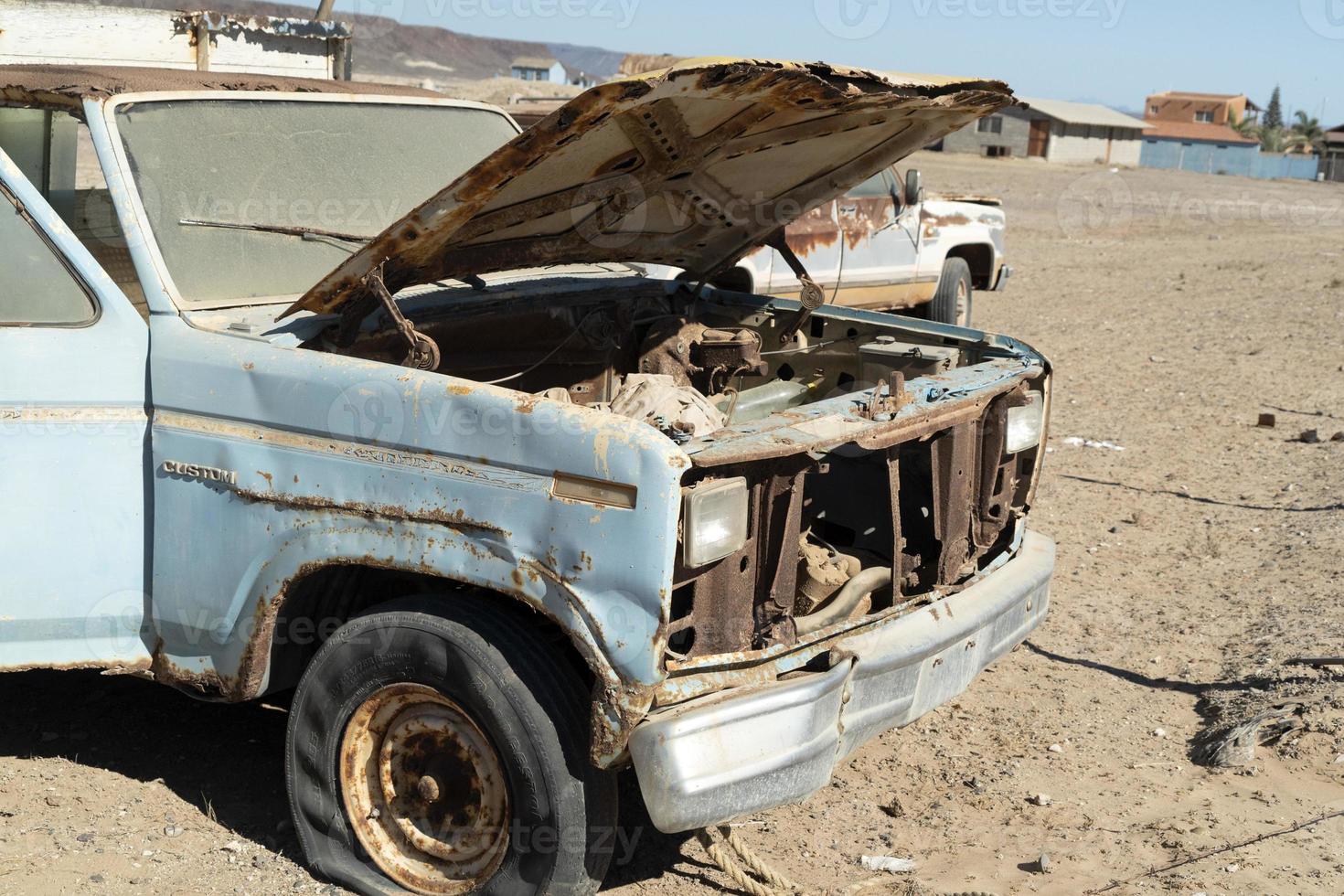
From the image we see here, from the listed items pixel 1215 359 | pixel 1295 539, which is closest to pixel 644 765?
pixel 1295 539

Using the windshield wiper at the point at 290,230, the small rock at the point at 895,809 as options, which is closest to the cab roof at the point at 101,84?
the windshield wiper at the point at 290,230

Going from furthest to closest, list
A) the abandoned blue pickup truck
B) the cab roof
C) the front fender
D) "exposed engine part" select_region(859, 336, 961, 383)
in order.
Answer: "exposed engine part" select_region(859, 336, 961, 383) → the cab roof → the abandoned blue pickup truck → the front fender

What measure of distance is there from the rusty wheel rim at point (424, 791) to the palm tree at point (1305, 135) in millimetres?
76959

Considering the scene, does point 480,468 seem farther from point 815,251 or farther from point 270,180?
point 815,251

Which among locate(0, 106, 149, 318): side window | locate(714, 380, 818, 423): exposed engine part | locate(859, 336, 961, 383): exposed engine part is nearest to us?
locate(0, 106, 149, 318): side window

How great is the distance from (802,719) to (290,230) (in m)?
2.07

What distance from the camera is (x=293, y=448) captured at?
3135 millimetres

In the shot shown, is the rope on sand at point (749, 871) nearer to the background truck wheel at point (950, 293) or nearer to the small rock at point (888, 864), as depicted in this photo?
the small rock at point (888, 864)

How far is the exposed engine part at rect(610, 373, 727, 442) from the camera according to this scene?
3699mm

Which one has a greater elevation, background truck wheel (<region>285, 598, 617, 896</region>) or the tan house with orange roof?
the tan house with orange roof

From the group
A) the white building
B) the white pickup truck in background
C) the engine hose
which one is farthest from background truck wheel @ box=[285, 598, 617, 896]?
the white building

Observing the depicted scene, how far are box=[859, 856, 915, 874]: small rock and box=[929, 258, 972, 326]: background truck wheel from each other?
7.67m

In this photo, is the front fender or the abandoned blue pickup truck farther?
the abandoned blue pickup truck

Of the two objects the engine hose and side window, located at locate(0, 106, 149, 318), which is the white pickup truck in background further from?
the engine hose
